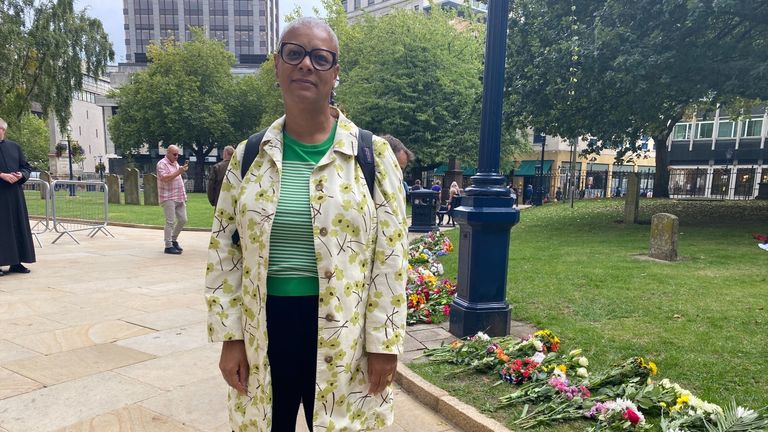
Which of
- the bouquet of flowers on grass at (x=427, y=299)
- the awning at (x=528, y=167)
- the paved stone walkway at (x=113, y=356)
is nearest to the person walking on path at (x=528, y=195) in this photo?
the awning at (x=528, y=167)

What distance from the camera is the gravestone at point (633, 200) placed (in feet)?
47.1

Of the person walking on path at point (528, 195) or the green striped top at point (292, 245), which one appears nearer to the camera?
the green striped top at point (292, 245)

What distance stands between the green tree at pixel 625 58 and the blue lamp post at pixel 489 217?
27.2 feet

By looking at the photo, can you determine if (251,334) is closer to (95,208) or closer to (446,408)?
(446,408)

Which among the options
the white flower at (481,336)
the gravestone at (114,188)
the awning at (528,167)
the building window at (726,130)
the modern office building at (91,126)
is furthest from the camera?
the modern office building at (91,126)

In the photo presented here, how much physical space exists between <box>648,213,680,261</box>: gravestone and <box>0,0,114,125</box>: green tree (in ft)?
80.0

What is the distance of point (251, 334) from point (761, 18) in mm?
13666

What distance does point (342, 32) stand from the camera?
31859 mm

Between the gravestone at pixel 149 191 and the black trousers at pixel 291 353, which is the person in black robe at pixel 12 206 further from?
the gravestone at pixel 149 191

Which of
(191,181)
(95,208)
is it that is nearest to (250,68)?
(191,181)

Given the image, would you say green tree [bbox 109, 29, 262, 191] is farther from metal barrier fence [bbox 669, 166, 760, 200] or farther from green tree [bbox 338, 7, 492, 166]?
metal barrier fence [bbox 669, 166, 760, 200]

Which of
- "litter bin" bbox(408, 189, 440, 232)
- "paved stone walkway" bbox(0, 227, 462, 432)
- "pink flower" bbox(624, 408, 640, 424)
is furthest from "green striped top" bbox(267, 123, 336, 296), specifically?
"litter bin" bbox(408, 189, 440, 232)

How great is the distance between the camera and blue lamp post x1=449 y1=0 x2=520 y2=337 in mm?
4363

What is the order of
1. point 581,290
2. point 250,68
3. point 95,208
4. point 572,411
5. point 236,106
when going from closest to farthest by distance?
point 572,411 → point 581,290 → point 95,208 → point 236,106 → point 250,68
